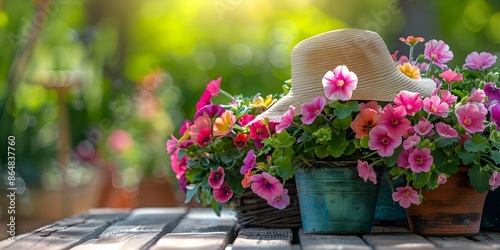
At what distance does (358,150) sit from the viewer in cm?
221

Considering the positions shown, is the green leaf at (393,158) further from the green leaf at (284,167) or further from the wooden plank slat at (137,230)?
the wooden plank slat at (137,230)

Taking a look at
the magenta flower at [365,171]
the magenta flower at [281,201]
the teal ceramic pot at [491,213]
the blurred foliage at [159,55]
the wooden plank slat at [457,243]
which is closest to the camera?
the wooden plank slat at [457,243]

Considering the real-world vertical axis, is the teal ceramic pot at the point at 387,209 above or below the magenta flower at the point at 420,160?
below

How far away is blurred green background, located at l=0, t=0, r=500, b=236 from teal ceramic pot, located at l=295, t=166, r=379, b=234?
2.35 meters

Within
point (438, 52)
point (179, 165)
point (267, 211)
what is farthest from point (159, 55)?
point (438, 52)

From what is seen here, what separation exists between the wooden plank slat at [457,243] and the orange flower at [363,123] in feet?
1.02

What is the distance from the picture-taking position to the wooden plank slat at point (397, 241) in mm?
1937

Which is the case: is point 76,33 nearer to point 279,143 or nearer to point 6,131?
point 6,131

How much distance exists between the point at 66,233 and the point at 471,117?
117cm

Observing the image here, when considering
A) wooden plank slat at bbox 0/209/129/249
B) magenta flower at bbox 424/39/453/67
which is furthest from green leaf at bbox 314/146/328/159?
wooden plank slat at bbox 0/209/129/249

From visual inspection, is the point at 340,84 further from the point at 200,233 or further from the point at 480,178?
the point at 200,233

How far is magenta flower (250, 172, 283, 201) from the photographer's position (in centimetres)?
220

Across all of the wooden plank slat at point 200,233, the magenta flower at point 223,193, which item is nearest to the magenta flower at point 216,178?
the magenta flower at point 223,193

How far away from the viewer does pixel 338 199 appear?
2199 millimetres
